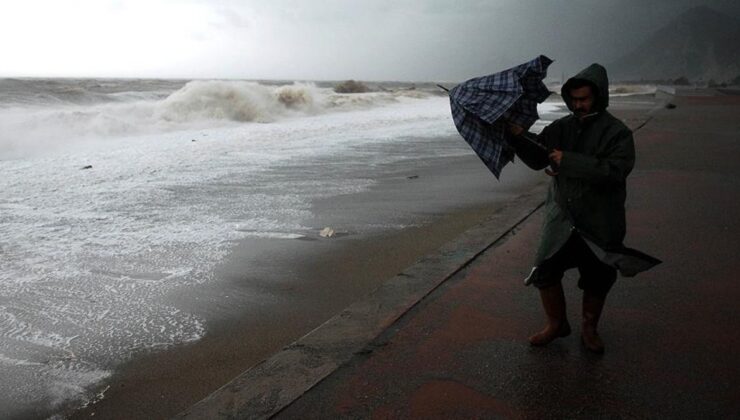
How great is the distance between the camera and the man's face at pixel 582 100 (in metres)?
2.64

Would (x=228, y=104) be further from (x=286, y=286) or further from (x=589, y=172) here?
(x=589, y=172)

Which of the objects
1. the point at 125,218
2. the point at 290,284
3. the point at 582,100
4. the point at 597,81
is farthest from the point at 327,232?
the point at 597,81

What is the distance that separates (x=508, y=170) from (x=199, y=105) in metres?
17.5

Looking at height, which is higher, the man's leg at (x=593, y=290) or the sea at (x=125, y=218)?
the man's leg at (x=593, y=290)

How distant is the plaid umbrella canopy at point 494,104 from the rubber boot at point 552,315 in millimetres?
762

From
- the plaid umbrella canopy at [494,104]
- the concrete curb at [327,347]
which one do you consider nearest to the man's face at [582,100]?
the plaid umbrella canopy at [494,104]

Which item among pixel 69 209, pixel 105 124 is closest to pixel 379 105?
pixel 105 124

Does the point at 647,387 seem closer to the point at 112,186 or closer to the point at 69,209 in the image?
the point at 69,209

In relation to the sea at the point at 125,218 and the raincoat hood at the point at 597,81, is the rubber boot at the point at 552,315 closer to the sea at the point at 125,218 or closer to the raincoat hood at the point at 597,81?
the raincoat hood at the point at 597,81

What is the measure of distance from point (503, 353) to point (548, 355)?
25 cm

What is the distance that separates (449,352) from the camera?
289 cm

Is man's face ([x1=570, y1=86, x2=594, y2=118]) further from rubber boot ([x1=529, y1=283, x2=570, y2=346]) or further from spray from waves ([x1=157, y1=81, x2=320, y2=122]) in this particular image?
spray from waves ([x1=157, y1=81, x2=320, y2=122])

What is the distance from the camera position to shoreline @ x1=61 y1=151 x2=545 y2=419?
286cm

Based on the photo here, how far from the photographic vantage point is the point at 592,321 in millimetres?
2934
